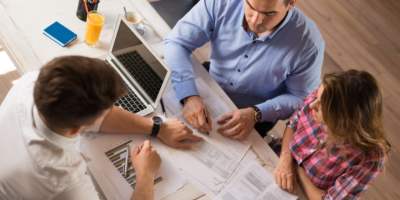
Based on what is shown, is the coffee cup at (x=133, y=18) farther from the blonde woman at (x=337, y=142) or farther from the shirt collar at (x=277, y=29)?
the blonde woman at (x=337, y=142)

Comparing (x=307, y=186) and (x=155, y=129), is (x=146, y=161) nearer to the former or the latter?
(x=155, y=129)

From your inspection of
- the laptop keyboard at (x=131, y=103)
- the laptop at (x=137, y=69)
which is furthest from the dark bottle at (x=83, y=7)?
the laptop keyboard at (x=131, y=103)

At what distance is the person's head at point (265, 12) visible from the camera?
125 cm

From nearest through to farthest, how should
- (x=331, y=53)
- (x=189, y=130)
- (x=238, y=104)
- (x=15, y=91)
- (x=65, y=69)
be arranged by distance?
(x=65, y=69) → (x=15, y=91) → (x=189, y=130) → (x=238, y=104) → (x=331, y=53)

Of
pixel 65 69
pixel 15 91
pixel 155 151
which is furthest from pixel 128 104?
pixel 65 69

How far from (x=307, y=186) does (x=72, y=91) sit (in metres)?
1.02

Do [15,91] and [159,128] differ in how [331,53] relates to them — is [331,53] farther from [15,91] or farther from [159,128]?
[15,91]

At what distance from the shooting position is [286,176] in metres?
1.25

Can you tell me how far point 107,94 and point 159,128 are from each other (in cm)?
44

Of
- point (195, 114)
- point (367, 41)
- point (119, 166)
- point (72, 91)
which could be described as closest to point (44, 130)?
point (72, 91)

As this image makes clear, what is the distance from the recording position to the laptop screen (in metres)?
1.21

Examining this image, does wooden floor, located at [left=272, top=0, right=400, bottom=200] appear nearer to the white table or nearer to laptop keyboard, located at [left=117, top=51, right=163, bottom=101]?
the white table

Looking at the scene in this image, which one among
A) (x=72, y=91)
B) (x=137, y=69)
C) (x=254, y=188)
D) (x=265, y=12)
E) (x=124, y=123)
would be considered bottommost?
(x=254, y=188)

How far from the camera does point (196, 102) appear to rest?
52.9 inches
